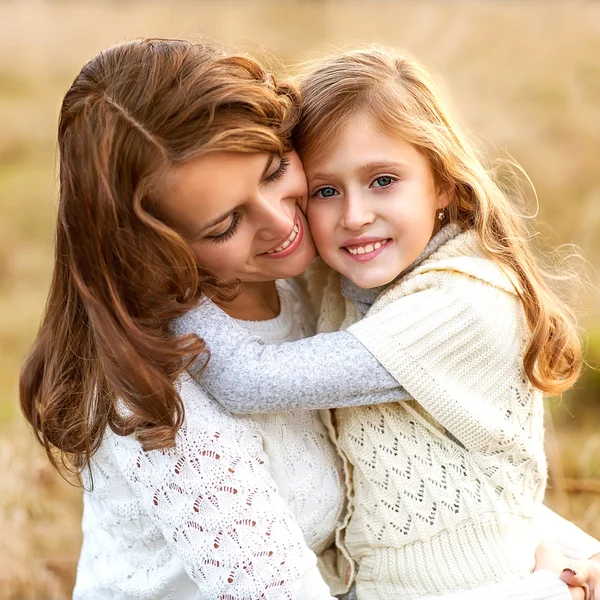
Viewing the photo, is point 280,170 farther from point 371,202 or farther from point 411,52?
point 411,52

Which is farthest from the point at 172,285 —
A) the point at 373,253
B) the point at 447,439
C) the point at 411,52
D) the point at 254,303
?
the point at 411,52

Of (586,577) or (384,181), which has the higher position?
(384,181)

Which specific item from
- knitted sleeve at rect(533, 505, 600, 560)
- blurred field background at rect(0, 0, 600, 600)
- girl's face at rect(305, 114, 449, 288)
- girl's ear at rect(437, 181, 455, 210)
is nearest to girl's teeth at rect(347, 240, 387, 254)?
girl's face at rect(305, 114, 449, 288)

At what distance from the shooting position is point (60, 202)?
185 centimetres

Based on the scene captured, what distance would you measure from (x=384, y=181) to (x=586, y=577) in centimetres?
105

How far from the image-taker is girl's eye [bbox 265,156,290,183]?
193cm

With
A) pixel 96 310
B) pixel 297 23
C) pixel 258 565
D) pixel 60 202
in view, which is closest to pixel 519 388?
pixel 258 565

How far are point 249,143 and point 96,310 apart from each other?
1.57 feet

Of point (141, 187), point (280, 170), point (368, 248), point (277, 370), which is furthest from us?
point (368, 248)

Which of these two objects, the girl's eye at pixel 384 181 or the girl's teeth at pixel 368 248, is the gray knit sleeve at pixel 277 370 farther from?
the girl's eye at pixel 384 181

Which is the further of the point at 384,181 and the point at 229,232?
the point at 384,181

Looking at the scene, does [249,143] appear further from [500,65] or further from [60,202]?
[500,65]

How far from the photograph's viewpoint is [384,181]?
203 centimetres

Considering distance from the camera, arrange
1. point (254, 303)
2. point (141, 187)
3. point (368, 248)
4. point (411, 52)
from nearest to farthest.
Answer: point (141, 187) < point (368, 248) < point (254, 303) < point (411, 52)
